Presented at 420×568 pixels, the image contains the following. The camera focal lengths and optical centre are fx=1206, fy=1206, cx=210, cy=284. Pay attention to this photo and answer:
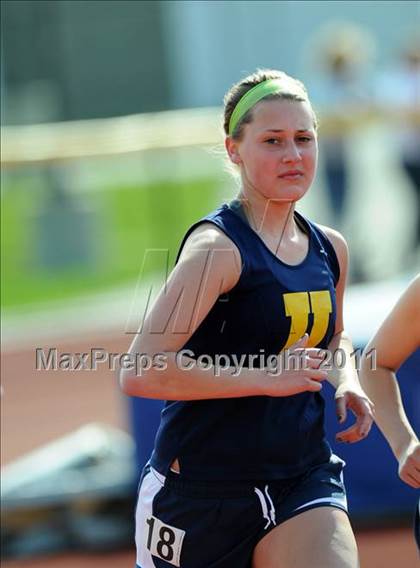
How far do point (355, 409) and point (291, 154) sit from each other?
70 centimetres

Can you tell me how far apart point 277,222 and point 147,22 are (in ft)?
79.2

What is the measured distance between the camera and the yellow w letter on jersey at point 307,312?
3.18 m

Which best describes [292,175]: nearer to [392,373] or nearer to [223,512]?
[392,373]

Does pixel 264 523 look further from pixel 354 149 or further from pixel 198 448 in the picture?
pixel 354 149

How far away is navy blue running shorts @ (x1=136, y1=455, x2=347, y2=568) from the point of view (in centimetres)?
316

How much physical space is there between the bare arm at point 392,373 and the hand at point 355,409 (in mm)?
105

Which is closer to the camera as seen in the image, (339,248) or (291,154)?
(291,154)

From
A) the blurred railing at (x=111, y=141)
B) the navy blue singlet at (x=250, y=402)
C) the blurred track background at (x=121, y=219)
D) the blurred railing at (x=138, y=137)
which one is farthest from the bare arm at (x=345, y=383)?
the blurred railing at (x=111, y=141)

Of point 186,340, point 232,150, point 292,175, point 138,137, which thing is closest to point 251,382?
point 186,340

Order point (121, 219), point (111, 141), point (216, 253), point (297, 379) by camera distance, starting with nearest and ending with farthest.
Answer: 1. point (297, 379)
2. point (216, 253)
3. point (111, 141)
4. point (121, 219)

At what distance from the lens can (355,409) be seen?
320 centimetres

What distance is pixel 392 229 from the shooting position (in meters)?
13.4

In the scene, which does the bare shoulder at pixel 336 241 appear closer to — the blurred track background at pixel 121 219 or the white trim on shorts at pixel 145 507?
the white trim on shorts at pixel 145 507

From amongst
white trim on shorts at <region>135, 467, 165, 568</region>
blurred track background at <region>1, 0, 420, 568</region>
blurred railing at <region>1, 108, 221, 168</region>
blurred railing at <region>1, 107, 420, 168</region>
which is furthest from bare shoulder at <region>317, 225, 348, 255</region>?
blurred railing at <region>1, 108, 221, 168</region>
